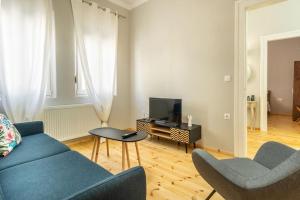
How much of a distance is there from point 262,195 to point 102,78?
319cm

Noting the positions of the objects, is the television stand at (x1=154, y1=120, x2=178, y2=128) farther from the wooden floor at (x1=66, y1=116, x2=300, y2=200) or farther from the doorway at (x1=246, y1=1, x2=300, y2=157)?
the doorway at (x1=246, y1=1, x2=300, y2=157)

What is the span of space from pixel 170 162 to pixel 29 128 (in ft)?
6.38

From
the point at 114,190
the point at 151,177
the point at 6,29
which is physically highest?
the point at 6,29

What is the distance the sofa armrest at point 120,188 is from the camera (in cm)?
79

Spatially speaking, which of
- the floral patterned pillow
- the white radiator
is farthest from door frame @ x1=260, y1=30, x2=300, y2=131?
the floral patterned pillow

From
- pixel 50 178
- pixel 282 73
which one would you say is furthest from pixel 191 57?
pixel 282 73

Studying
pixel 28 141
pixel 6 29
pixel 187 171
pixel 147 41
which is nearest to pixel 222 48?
pixel 147 41

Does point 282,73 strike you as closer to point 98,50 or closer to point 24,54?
point 98,50

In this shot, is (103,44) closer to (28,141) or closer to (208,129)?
(28,141)

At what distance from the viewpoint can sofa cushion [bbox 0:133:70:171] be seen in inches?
62.6

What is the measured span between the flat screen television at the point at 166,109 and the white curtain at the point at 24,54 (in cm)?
188

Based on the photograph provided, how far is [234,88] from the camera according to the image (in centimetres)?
273

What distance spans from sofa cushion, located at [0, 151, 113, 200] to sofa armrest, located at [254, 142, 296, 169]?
4.43 ft

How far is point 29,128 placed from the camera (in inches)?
92.5
